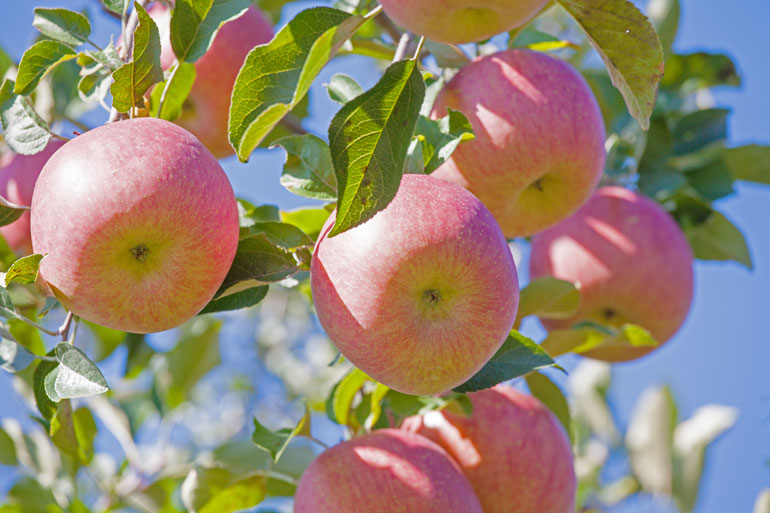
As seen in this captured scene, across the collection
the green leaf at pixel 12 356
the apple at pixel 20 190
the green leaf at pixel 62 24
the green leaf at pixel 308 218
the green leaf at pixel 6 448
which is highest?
the green leaf at pixel 62 24

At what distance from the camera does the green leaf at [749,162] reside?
263 cm

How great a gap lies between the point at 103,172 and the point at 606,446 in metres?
3.22

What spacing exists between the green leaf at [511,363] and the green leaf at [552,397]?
22.9 inches

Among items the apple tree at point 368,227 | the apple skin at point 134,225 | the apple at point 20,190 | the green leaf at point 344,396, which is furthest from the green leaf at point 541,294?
the apple at point 20,190

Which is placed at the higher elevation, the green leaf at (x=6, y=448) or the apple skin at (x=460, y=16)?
the apple skin at (x=460, y=16)

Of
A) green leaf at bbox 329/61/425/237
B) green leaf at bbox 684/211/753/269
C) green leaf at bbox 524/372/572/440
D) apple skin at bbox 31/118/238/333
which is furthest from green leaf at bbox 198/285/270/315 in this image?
green leaf at bbox 684/211/753/269

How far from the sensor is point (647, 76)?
4.12 ft

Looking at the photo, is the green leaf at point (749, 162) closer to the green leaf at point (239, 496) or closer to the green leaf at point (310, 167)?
the green leaf at point (310, 167)

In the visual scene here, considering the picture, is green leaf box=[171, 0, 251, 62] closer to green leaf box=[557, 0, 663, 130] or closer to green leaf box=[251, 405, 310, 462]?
green leaf box=[557, 0, 663, 130]

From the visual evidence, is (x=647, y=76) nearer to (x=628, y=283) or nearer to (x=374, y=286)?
(x=374, y=286)

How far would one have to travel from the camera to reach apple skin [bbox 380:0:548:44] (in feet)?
4.38

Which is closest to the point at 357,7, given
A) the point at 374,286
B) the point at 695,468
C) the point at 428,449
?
the point at 374,286

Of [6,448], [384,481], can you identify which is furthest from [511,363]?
[6,448]

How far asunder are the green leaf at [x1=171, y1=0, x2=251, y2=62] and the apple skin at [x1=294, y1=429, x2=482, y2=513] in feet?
2.50
